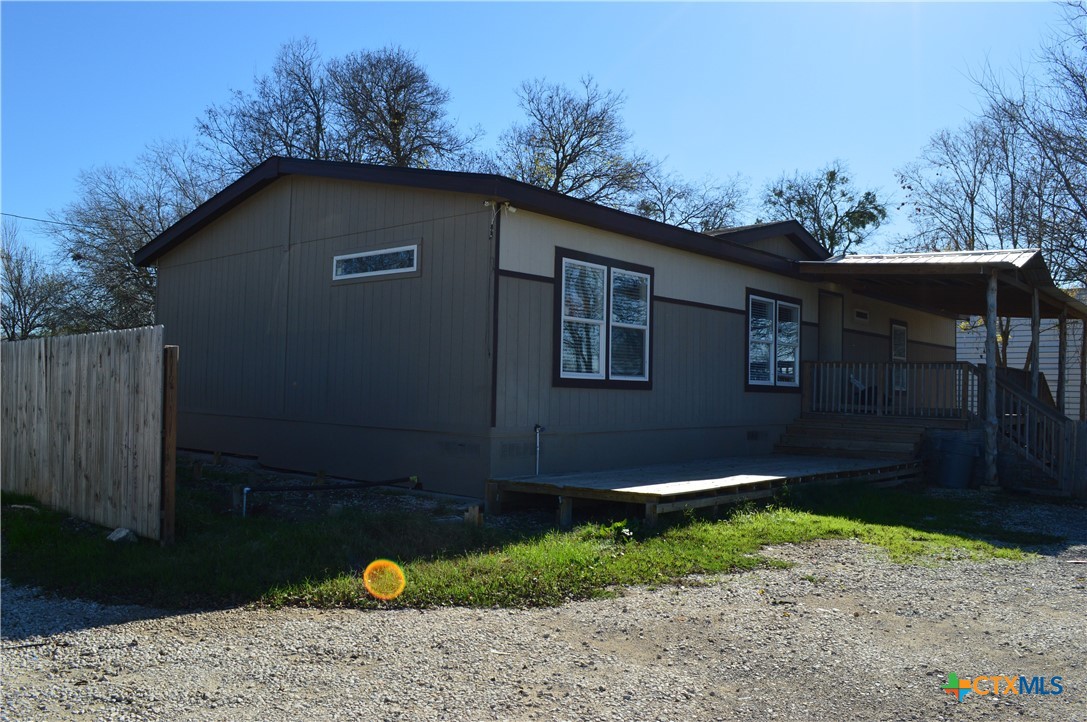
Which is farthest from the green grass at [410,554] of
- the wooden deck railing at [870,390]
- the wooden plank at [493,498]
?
the wooden deck railing at [870,390]

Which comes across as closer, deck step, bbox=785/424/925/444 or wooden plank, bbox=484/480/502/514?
wooden plank, bbox=484/480/502/514

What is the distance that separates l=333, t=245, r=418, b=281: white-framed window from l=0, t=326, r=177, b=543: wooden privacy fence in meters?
3.30

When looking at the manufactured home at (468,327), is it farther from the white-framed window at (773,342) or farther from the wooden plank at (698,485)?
the wooden plank at (698,485)

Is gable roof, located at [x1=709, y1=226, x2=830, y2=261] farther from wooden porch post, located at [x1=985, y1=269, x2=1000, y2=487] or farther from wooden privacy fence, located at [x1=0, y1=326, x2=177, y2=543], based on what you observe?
wooden privacy fence, located at [x1=0, y1=326, x2=177, y2=543]

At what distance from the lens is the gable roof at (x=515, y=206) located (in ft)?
29.5

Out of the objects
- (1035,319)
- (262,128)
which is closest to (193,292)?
(1035,319)

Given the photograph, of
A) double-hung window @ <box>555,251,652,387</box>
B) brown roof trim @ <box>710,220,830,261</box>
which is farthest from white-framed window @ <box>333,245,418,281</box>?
brown roof trim @ <box>710,220,830,261</box>

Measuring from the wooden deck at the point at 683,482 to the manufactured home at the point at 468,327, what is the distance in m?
0.46

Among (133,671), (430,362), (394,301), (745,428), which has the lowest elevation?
(133,671)

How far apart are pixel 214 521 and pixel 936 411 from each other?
10497 mm

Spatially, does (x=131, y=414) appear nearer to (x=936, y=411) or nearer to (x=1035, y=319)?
(x=936, y=411)

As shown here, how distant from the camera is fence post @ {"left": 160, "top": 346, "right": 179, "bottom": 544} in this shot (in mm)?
6691

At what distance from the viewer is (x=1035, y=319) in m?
13.8

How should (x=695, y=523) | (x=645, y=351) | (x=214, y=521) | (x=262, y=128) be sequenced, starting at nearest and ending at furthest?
(x=214, y=521) → (x=695, y=523) → (x=645, y=351) → (x=262, y=128)
